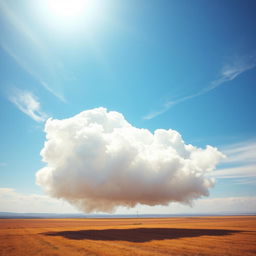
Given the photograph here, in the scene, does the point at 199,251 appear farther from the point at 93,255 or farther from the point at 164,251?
the point at 93,255

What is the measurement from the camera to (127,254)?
2602 cm

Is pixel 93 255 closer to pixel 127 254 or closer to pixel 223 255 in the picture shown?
pixel 127 254

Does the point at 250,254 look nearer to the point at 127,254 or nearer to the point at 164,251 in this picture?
the point at 164,251

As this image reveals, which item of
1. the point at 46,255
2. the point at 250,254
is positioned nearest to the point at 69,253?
the point at 46,255

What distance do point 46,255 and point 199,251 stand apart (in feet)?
62.1

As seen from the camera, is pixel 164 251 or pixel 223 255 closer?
pixel 223 255

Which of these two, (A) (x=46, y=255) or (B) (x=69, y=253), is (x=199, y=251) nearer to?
(B) (x=69, y=253)

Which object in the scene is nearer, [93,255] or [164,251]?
[93,255]

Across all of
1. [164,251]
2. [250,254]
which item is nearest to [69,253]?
[164,251]

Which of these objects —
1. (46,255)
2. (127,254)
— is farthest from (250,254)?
(46,255)

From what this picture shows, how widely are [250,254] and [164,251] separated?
396 inches

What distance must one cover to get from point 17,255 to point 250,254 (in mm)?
27866

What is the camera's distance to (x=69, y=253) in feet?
87.8

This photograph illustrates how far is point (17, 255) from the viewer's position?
1024 inches
